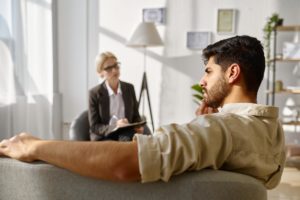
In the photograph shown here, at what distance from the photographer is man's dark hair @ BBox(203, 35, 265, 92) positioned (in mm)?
1032

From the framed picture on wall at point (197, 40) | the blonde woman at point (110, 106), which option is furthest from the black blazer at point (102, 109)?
the framed picture on wall at point (197, 40)

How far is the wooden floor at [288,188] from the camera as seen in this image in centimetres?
246

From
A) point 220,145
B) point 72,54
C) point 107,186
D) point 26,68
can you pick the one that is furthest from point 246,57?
point 72,54

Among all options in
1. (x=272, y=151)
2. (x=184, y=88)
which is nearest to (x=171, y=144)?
(x=272, y=151)

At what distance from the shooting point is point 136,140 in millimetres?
817

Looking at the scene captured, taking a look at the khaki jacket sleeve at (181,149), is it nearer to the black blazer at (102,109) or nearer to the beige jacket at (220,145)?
the beige jacket at (220,145)

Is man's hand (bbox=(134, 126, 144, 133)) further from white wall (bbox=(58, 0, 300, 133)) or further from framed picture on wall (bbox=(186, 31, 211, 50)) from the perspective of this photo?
framed picture on wall (bbox=(186, 31, 211, 50))

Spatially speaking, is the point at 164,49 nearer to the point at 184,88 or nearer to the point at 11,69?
the point at 184,88

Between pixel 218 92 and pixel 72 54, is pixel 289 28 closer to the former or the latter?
pixel 72 54

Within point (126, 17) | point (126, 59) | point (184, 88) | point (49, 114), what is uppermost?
point (126, 17)

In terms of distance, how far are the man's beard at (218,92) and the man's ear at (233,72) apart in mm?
19

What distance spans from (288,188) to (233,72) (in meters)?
1.91

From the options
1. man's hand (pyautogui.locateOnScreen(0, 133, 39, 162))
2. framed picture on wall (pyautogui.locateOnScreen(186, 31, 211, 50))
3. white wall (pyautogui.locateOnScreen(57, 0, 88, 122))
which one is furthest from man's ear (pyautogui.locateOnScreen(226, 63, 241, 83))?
white wall (pyautogui.locateOnScreen(57, 0, 88, 122))

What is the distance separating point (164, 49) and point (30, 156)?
3.27 metres
